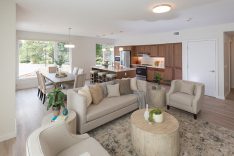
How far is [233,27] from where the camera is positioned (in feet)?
15.0

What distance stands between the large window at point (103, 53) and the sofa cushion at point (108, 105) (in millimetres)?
6276

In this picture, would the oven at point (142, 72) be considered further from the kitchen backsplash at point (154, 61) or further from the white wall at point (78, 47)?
the white wall at point (78, 47)

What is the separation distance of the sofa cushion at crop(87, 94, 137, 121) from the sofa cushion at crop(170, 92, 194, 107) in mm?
1087

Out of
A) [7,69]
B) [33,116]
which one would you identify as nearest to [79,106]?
[7,69]

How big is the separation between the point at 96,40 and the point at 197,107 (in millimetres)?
7183

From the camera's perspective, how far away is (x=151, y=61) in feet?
26.5

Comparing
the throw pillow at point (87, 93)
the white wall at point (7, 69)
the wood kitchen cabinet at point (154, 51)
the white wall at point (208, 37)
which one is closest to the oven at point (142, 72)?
the wood kitchen cabinet at point (154, 51)

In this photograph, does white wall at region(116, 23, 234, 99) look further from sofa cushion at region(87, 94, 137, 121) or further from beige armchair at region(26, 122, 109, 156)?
beige armchair at region(26, 122, 109, 156)

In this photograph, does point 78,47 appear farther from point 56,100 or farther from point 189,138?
point 189,138

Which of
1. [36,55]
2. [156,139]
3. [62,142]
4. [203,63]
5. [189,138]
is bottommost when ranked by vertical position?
[189,138]

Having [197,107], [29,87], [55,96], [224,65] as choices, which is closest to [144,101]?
[197,107]

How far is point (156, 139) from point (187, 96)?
216 cm

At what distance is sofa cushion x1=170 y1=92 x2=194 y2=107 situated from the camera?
3.46 m

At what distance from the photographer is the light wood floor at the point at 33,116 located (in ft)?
7.85
